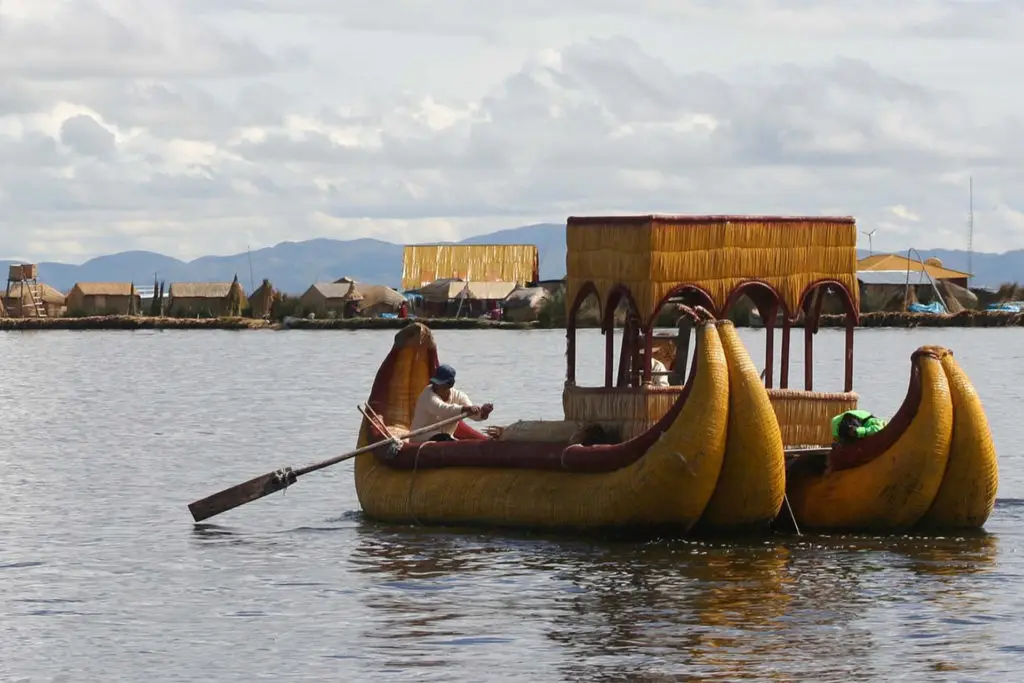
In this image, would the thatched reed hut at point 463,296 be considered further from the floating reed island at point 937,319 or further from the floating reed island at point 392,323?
the floating reed island at point 937,319

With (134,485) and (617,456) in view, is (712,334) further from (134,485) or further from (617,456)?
(134,485)

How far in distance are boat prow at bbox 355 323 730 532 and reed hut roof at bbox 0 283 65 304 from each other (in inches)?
3479

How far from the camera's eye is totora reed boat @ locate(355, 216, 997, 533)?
698 inches

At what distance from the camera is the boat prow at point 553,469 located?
17.6m

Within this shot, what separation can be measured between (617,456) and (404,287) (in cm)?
8860

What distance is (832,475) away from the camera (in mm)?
18812

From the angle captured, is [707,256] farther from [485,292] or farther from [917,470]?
[485,292]

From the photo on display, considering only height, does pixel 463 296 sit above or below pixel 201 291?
below

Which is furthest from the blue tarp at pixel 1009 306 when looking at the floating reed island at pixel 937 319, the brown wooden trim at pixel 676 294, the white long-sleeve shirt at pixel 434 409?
the brown wooden trim at pixel 676 294

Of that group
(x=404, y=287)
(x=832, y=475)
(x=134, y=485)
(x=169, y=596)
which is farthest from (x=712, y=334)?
(x=404, y=287)

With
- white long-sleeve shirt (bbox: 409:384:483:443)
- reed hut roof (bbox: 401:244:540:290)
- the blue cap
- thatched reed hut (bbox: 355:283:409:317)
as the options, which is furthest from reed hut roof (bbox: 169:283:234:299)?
the blue cap

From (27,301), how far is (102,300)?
4.06 m

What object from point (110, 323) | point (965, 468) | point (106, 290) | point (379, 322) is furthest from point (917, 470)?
point (106, 290)

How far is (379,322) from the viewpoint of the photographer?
98.2 metres
